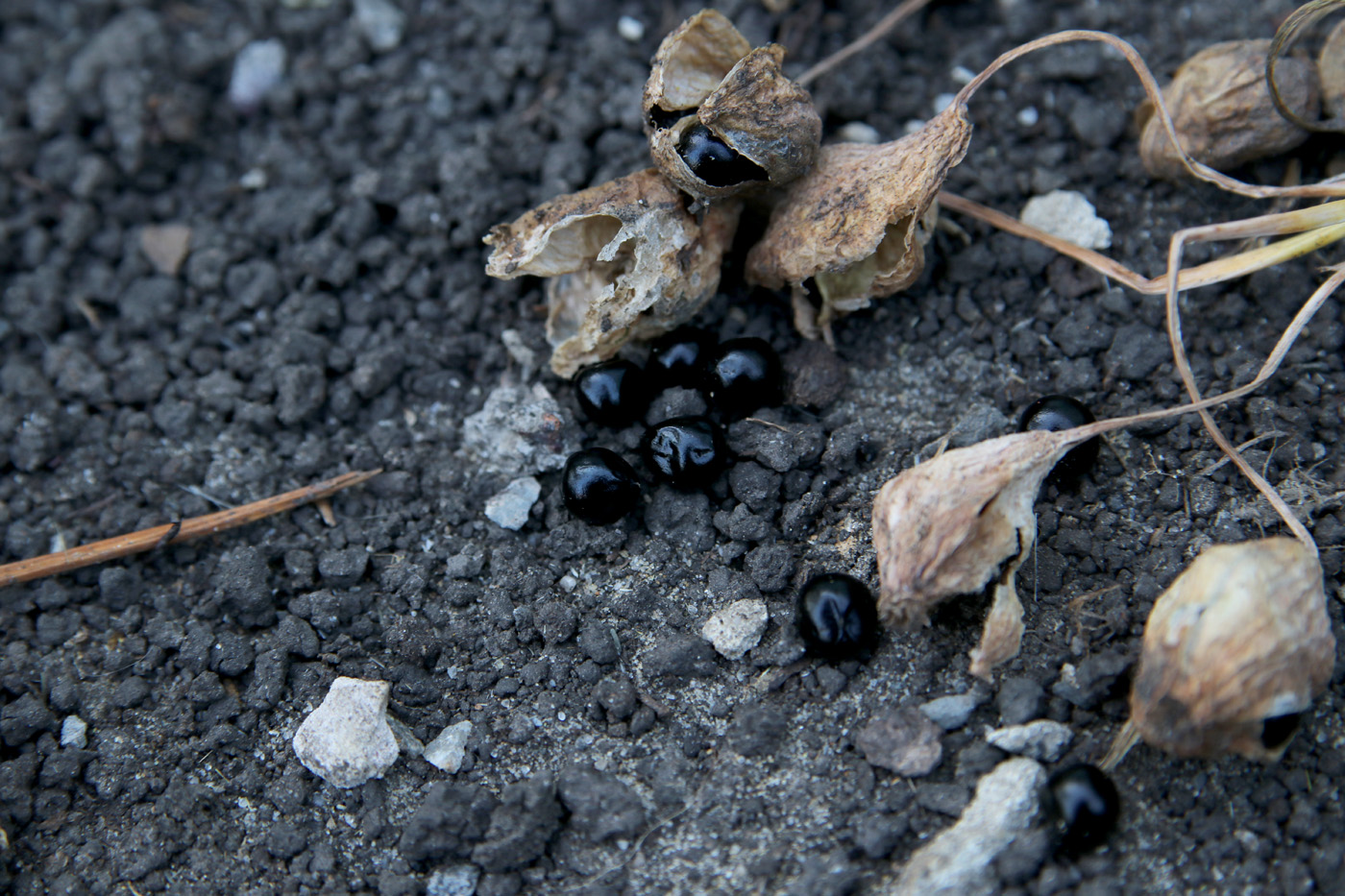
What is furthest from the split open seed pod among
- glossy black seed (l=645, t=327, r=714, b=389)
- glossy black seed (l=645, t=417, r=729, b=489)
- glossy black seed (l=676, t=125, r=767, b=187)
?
glossy black seed (l=645, t=417, r=729, b=489)

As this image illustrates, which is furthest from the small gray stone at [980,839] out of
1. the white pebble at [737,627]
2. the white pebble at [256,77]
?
the white pebble at [256,77]

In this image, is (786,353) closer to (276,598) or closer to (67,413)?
(276,598)

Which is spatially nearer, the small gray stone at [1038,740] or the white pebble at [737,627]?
the small gray stone at [1038,740]

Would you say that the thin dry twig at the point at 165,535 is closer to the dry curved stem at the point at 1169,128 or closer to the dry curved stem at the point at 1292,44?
the dry curved stem at the point at 1169,128

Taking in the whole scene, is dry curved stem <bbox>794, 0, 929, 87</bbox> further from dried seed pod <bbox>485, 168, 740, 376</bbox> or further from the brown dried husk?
the brown dried husk

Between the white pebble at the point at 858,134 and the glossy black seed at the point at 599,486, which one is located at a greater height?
the white pebble at the point at 858,134

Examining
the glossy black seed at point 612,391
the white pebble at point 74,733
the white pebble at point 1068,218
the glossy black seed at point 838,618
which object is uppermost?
the white pebble at point 1068,218

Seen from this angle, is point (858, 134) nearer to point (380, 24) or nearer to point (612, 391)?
point (612, 391)
